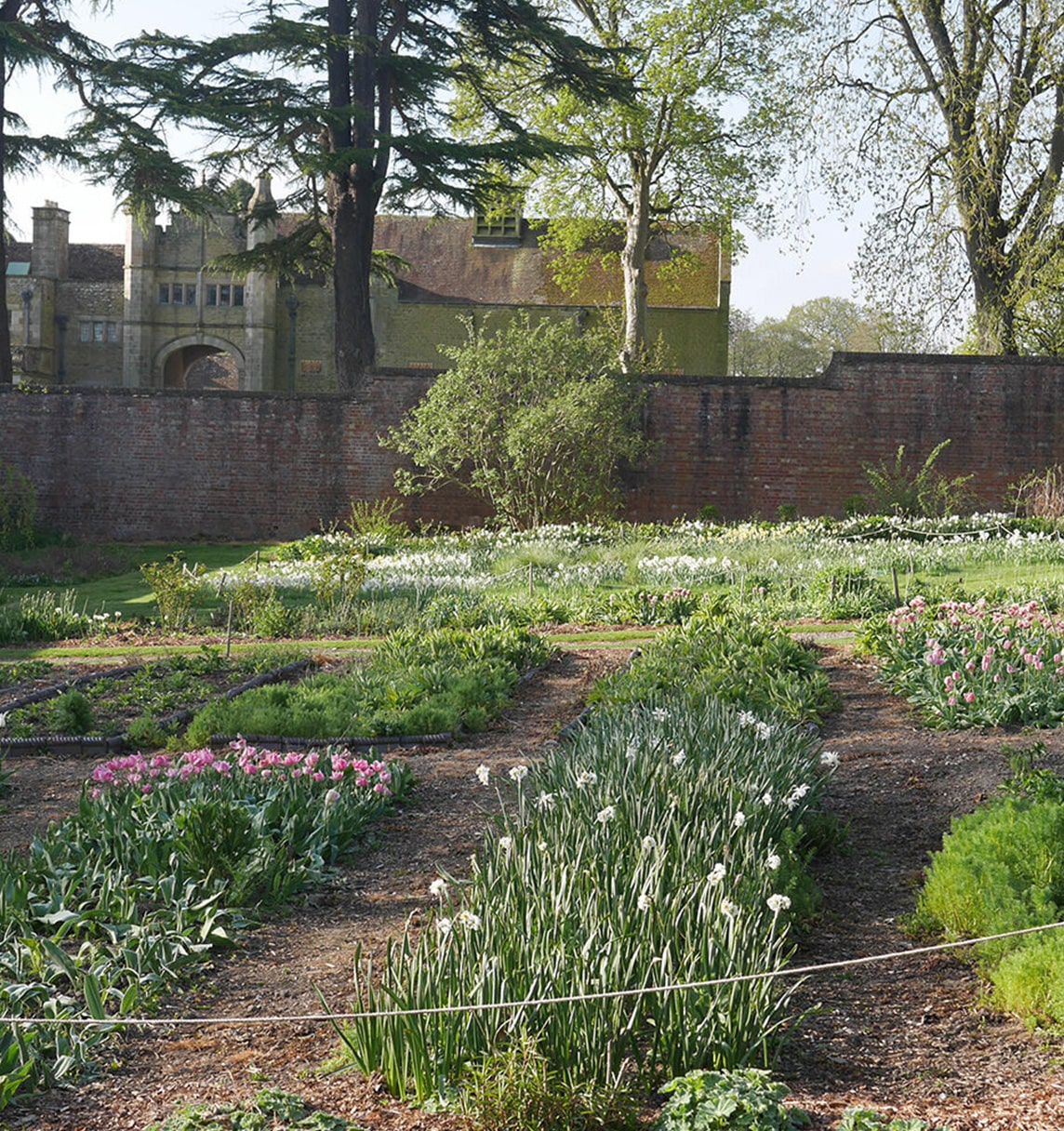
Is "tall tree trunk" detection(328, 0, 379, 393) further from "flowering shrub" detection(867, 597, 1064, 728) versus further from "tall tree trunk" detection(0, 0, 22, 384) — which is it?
"flowering shrub" detection(867, 597, 1064, 728)

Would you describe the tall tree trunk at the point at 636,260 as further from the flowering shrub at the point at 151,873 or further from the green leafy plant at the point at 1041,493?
the flowering shrub at the point at 151,873

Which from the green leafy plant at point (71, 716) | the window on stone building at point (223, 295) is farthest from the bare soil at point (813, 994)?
the window on stone building at point (223, 295)

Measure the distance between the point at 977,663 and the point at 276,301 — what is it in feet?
126

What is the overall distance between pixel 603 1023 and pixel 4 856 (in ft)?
9.14

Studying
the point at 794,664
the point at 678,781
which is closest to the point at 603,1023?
the point at 678,781

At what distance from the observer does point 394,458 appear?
20047 millimetres

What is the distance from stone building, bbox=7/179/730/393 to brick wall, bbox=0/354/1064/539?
52.7 feet

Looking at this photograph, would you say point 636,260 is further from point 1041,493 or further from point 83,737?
point 83,737

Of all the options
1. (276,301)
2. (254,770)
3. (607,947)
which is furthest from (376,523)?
(276,301)

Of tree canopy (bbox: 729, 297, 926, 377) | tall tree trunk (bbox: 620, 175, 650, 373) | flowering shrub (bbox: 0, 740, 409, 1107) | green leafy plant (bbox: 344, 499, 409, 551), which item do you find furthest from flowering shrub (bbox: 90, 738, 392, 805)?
tree canopy (bbox: 729, 297, 926, 377)

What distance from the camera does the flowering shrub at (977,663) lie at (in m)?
6.60

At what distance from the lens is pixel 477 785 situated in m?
6.05

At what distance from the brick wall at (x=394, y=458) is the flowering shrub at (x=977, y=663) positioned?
438 inches

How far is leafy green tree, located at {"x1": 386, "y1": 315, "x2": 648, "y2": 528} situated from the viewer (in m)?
18.1
